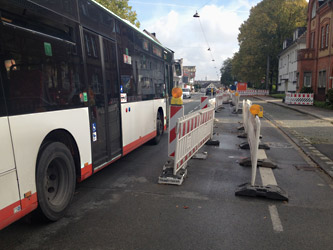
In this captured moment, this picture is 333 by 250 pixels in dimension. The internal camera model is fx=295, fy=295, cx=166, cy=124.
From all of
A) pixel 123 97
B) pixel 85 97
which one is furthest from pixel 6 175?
pixel 123 97

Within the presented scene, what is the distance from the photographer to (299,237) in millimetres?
3492

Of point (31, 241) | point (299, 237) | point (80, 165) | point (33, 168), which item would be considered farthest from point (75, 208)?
point (299, 237)

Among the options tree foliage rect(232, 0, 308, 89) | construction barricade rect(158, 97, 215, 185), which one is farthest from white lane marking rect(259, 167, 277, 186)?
tree foliage rect(232, 0, 308, 89)

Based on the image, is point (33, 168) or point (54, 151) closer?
point (33, 168)

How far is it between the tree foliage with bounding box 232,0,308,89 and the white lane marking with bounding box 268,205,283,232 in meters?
48.6

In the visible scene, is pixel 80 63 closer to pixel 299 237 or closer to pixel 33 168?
pixel 33 168

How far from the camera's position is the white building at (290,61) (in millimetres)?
40744

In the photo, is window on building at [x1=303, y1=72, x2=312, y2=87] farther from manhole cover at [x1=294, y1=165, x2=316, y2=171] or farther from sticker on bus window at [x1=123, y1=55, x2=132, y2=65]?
sticker on bus window at [x1=123, y1=55, x2=132, y2=65]

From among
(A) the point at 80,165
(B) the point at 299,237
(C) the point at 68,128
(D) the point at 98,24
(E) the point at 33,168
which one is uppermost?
(D) the point at 98,24

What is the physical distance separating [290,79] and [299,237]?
45493 millimetres

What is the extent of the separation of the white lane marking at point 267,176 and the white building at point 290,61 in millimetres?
38505

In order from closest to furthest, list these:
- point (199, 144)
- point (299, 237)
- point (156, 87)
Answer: point (299, 237), point (199, 144), point (156, 87)

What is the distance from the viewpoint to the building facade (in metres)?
26.8

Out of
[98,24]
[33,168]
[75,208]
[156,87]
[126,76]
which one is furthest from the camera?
[156,87]
